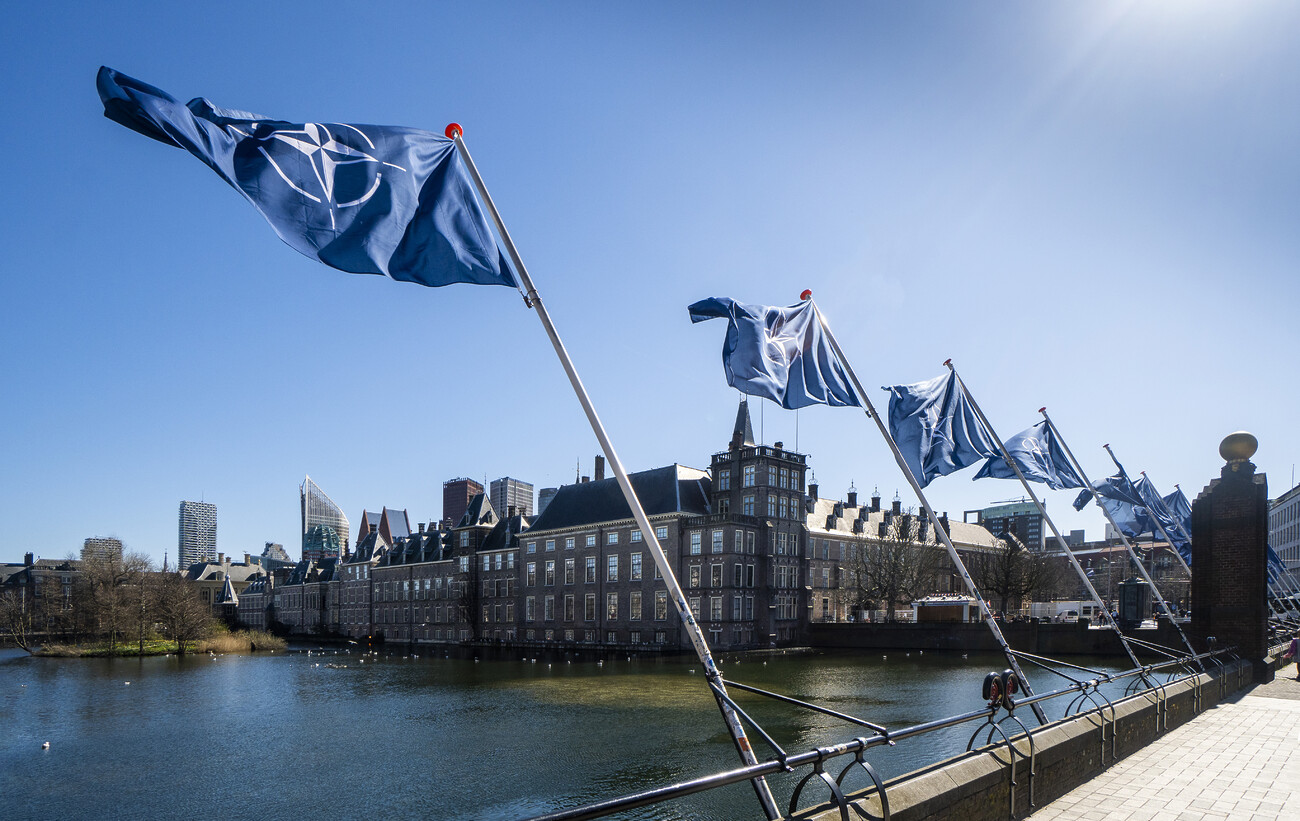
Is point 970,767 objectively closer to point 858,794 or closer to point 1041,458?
point 858,794

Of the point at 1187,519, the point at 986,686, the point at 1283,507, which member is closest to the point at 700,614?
the point at 1187,519

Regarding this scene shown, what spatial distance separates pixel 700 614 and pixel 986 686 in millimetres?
61612

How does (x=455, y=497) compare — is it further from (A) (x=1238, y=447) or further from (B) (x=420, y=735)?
(A) (x=1238, y=447)

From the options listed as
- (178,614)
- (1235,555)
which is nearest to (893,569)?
(1235,555)

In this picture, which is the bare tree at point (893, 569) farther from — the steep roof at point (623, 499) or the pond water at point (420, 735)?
the pond water at point (420, 735)

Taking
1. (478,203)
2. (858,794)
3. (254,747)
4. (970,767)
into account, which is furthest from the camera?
(254,747)

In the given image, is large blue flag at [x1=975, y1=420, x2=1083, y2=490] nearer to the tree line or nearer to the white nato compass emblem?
the white nato compass emblem

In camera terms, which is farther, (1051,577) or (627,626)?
(1051,577)

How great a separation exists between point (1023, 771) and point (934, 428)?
781 cm

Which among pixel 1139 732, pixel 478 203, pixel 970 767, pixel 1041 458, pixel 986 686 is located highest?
pixel 478 203

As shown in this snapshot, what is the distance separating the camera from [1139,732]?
43.4ft

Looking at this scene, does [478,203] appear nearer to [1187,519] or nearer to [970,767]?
[970,767]

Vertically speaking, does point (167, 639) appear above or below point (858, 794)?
below

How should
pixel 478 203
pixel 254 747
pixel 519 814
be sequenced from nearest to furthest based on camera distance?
1. pixel 478 203
2. pixel 519 814
3. pixel 254 747
